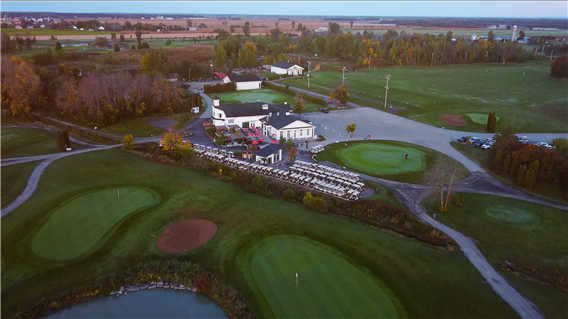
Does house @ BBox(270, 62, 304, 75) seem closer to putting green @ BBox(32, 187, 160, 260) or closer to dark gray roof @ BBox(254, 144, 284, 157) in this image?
dark gray roof @ BBox(254, 144, 284, 157)

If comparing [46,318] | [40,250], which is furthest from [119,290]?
[40,250]

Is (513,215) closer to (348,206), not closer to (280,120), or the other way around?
(348,206)

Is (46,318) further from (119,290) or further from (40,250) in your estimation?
(40,250)

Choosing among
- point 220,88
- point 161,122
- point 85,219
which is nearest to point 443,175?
point 85,219

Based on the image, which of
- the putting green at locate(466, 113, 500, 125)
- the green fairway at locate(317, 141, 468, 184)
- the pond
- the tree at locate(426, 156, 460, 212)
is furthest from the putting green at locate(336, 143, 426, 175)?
the pond

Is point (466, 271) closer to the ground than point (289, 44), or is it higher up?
closer to the ground

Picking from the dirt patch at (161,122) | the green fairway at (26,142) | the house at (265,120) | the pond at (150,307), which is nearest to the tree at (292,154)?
the house at (265,120)
